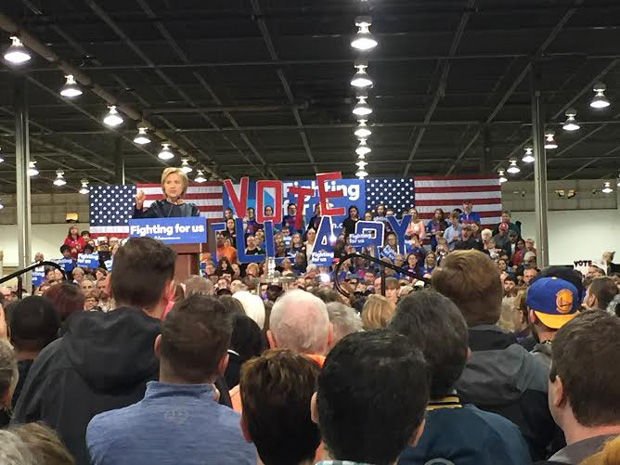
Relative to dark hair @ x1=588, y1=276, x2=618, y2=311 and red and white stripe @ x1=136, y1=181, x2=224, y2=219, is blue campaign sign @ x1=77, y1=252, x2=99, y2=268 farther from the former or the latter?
dark hair @ x1=588, y1=276, x2=618, y2=311

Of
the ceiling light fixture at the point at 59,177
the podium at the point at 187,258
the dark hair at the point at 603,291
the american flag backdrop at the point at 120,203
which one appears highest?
the ceiling light fixture at the point at 59,177

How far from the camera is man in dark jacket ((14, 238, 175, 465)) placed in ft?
9.21

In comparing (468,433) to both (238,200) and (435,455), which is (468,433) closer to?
(435,455)

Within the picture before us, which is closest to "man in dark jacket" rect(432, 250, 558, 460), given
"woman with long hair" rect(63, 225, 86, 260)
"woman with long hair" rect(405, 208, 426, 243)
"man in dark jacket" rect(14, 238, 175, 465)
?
"man in dark jacket" rect(14, 238, 175, 465)

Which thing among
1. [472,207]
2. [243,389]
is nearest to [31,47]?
[472,207]

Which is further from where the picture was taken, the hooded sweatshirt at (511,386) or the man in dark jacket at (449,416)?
the hooded sweatshirt at (511,386)

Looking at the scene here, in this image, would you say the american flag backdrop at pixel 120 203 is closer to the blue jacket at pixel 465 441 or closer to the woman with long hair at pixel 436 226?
the woman with long hair at pixel 436 226

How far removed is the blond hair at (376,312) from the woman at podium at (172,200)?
128 inches

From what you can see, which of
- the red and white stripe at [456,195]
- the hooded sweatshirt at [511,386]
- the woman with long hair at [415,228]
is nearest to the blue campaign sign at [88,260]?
the woman with long hair at [415,228]

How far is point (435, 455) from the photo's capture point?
7.59 feet

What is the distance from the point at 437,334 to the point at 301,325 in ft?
3.15

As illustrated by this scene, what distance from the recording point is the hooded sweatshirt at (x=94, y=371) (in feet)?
9.21

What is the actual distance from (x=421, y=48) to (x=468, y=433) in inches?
572

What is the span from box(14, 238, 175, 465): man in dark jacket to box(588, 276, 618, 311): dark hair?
4353 mm
